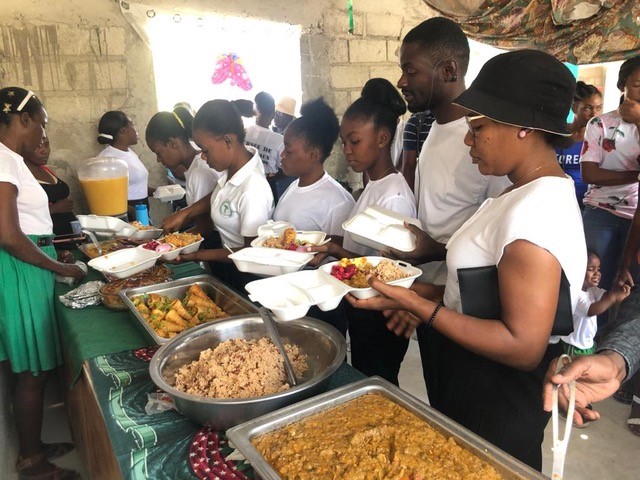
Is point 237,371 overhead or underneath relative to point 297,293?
underneath

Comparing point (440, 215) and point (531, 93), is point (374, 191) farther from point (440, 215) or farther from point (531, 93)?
point (531, 93)

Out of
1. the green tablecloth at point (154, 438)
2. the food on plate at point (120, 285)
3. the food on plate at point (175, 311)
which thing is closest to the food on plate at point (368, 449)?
the green tablecloth at point (154, 438)

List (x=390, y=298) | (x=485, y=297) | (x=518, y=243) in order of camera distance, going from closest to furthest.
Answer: (x=518, y=243), (x=485, y=297), (x=390, y=298)

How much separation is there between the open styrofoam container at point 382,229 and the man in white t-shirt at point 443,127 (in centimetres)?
10

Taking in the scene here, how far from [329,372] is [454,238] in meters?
0.48

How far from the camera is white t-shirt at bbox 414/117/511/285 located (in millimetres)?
1637

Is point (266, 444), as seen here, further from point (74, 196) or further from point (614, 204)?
point (74, 196)

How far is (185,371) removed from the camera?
47.9 inches

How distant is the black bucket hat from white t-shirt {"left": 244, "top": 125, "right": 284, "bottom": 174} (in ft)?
11.2

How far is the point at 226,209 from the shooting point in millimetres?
2309

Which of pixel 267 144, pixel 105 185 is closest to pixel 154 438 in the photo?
pixel 105 185

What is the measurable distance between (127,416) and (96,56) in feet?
11.0

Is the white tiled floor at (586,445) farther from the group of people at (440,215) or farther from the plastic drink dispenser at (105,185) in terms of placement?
the plastic drink dispenser at (105,185)

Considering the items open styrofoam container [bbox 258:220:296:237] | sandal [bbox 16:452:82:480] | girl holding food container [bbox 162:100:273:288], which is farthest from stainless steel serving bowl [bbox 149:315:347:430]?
sandal [bbox 16:452:82:480]
